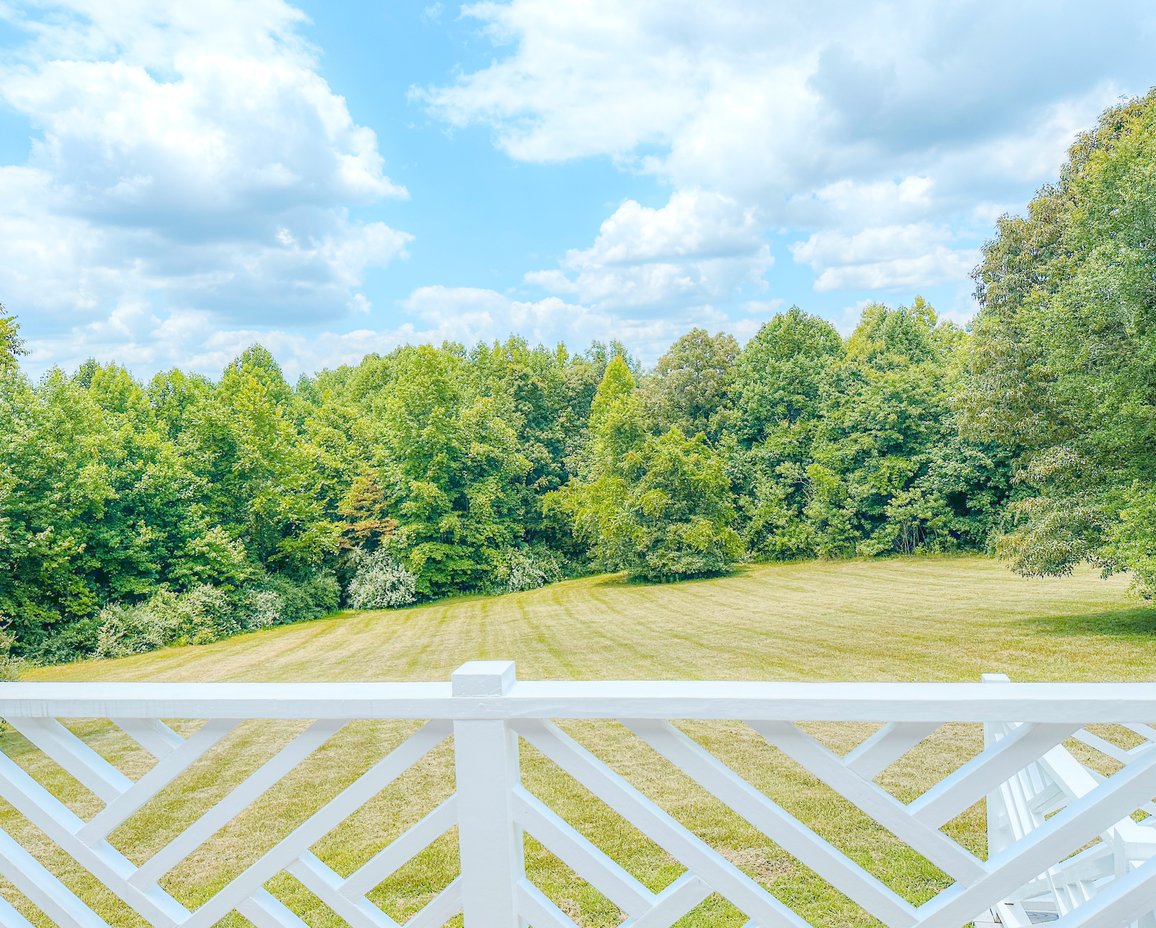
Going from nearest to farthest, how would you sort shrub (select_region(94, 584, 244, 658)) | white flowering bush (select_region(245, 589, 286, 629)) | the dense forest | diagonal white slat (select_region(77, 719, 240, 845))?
diagonal white slat (select_region(77, 719, 240, 845)) → the dense forest → shrub (select_region(94, 584, 244, 658)) → white flowering bush (select_region(245, 589, 286, 629))

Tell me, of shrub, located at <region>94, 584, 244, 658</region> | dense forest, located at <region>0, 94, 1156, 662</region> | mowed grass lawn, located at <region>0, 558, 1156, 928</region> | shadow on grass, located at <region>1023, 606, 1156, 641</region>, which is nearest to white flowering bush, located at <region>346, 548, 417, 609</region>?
dense forest, located at <region>0, 94, 1156, 662</region>

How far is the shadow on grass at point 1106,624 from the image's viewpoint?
10266mm

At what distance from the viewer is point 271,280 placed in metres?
21.9

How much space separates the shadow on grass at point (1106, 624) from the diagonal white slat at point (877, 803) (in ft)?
37.8

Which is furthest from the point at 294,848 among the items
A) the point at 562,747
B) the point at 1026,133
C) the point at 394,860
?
the point at 1026,133

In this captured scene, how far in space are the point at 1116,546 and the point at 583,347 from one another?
33925 millimetres

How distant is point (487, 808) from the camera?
3.67 feet

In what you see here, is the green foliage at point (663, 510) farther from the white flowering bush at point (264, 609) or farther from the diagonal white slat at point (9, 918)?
the diagonal white slat at point (9, 918)

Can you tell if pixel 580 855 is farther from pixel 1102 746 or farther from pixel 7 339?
pixel 7 339

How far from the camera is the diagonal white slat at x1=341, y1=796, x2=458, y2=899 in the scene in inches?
44.7

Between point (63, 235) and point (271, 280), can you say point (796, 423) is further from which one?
point (63, 235)

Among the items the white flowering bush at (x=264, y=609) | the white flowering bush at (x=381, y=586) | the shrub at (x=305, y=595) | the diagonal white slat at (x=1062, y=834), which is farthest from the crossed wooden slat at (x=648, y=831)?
the white flowering bush at (x=381, y=586)

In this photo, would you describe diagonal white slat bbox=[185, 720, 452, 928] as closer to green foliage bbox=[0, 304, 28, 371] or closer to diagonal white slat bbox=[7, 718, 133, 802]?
diagonal white slat bbox=[7, 718, 133, 802]

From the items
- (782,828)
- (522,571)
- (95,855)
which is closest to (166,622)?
(522,571)
